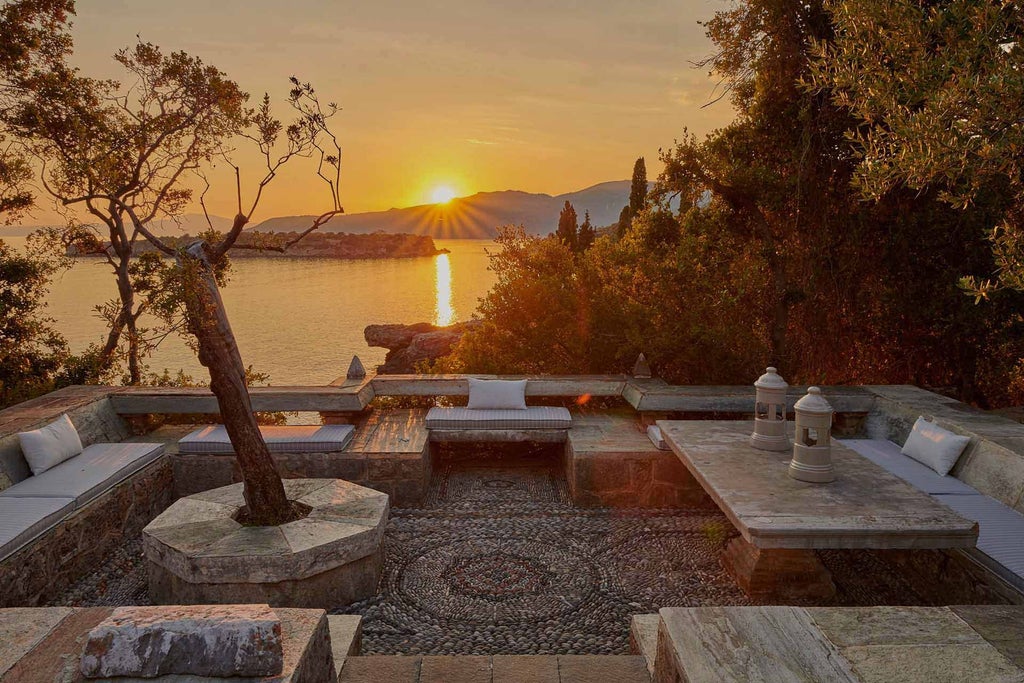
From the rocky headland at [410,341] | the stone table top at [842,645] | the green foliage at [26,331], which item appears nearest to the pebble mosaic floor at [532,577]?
the stone table top at [842,645]

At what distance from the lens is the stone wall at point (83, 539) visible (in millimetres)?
4383

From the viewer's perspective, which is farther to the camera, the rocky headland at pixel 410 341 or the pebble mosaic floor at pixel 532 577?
the rocky headland at pixel 410 341

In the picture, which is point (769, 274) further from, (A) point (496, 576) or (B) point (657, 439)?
(A) point (496, 576)

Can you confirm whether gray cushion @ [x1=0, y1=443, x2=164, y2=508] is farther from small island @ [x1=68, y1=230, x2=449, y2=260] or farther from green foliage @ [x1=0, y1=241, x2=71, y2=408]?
green foliage @ [x1=0, y1=241, x2=71, y2=408]

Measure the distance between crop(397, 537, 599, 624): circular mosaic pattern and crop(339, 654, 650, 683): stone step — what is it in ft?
3.67

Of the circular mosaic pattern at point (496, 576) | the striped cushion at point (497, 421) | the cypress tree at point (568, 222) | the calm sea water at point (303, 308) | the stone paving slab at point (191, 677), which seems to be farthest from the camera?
the cypress tree at point (568, 222)

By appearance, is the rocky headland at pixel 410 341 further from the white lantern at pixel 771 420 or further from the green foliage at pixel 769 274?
the white lantern at pixel 771 420

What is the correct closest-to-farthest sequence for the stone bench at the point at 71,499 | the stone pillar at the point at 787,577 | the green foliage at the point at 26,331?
1. the stone bench at the point at 71,499
2. the stone pillar at the point at 787,577
3. the green foliage at the point at 26,331

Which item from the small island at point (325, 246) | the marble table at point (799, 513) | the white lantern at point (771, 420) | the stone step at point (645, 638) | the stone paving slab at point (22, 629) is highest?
the small island at point (325, 246)

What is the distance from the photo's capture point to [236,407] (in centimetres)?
475

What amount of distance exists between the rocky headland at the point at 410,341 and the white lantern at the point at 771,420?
48.8ft

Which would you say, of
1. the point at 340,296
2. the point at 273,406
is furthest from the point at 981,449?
the point at 340,296

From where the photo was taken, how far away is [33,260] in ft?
29.1

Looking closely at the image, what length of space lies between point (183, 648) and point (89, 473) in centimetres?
441
